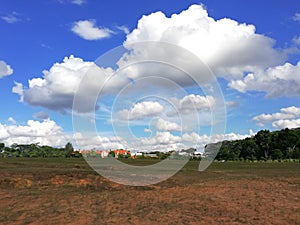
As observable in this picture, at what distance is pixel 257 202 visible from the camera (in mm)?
21656

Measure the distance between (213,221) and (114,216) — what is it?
16.0ft

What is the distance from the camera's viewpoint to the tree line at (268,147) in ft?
352

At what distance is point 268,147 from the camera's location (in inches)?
4530

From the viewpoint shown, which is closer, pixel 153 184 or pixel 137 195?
pixel 137 195

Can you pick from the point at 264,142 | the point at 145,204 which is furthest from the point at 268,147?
the point at 145,204

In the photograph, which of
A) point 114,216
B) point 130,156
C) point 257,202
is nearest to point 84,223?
point 114,216

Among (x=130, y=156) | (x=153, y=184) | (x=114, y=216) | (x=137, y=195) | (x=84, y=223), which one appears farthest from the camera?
(x=130, y=156)

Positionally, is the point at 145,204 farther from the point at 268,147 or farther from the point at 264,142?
the point at 264,142

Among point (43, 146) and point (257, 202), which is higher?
point (43, 146)

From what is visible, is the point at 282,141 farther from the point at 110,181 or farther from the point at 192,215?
the point at 192,215

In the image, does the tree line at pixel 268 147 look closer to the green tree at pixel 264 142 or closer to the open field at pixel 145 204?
the green tree at pixel 264 142

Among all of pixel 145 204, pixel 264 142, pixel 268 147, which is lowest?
pixel 145 204

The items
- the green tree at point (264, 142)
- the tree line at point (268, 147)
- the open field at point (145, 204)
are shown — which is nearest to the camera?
the open field at point (145, 204)

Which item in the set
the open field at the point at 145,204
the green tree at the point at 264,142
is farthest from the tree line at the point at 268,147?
the open field at the point at 145,204
